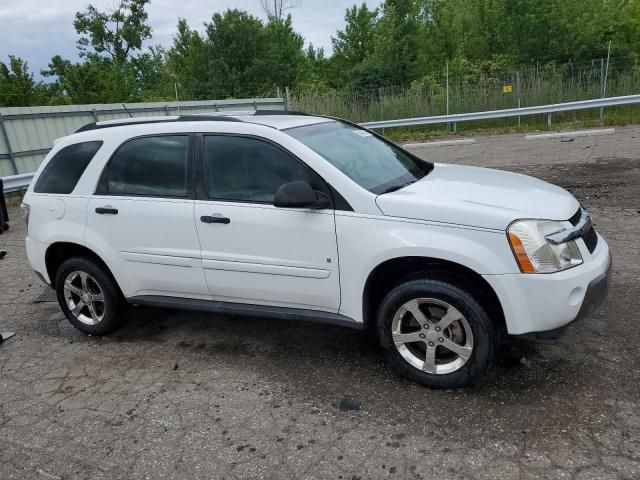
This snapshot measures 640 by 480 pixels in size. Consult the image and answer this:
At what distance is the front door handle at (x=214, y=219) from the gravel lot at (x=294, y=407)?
107 cm

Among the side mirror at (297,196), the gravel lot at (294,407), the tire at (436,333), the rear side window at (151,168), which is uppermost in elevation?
the rear side window at (151,168)

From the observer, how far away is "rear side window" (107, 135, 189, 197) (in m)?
3.98

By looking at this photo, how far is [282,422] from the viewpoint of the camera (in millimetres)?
3150

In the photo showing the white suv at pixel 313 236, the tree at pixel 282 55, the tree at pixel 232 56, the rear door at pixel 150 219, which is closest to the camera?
the white suv at pixel 313 236

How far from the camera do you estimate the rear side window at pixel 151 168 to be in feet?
13.1

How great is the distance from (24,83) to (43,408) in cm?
2278

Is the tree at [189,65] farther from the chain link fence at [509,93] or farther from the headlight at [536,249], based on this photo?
the headlight at [536,249]

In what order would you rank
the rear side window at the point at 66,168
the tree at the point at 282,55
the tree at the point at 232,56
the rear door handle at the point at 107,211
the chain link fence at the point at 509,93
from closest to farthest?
the rear door handle at the point at 107,211, the rear side window at the point at 66,168, the chain link fence at the point at 509,93, the tree at the point at 232,56, the tree at the point at 282,55

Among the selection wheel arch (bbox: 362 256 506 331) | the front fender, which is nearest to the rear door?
the front fender

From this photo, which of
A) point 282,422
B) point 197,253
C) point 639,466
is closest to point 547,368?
point 639,466

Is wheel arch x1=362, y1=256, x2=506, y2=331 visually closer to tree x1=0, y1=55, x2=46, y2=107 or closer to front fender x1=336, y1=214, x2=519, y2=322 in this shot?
front fender x1=336, y1=214, x2=519, y2=322

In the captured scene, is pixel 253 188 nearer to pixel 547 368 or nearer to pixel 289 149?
pixel 289 149

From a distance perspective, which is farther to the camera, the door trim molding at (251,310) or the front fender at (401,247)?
the door trim molding at (251,310)

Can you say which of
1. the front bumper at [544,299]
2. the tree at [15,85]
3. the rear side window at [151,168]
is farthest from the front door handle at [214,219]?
the tree at [15,85]
